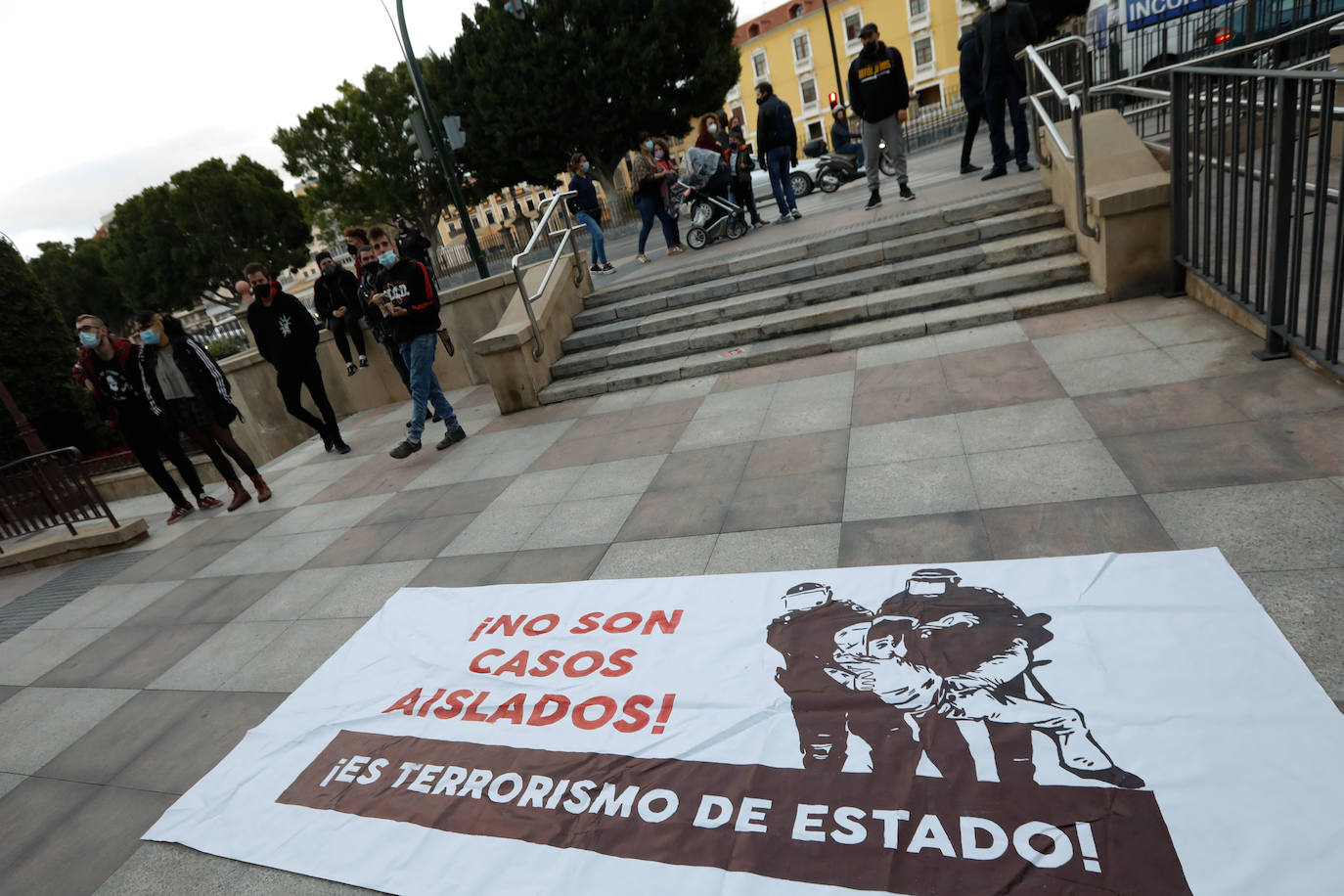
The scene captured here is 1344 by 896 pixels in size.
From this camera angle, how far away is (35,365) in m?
15.1

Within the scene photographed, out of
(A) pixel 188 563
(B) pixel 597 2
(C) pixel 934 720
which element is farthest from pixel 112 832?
Answer: (B) pixel 597 2

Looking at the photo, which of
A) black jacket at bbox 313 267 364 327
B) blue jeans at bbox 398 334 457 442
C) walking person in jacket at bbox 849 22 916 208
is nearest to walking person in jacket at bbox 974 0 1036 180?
walking person in jacket at bbox 849 22 916 208

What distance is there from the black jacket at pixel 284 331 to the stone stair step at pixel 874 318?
8.29 feet

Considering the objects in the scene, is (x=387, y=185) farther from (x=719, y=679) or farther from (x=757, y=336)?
(x=719, y=679)

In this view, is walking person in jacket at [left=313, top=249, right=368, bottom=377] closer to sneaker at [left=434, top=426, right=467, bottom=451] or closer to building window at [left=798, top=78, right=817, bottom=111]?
sneaker at [left=434, top=426, right=467, bottom=451]

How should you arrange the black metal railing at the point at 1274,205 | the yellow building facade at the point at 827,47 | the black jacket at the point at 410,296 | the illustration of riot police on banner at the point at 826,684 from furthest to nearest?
the yellow building facade at the point at 827,47 < the black jacket at the point at 410,296 < the black metal railing at the point at 1274,205 < the illustration of riot police on banner at the point at 826,684

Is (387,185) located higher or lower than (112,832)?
higher

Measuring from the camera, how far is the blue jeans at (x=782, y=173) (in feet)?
32.4

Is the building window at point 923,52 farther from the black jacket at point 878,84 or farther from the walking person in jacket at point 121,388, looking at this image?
the walking person in jacket at point 121,388

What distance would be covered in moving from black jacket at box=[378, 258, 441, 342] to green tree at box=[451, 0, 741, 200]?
2448 centimetres

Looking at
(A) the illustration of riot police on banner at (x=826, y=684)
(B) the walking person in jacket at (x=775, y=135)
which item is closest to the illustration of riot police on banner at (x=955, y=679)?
(A) the illustration of riot police on banner at (x=826, y=684)

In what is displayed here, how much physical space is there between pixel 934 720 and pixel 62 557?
28.6 ft

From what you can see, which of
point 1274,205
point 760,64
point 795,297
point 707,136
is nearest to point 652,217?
point 707,136

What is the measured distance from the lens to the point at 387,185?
120 ft
